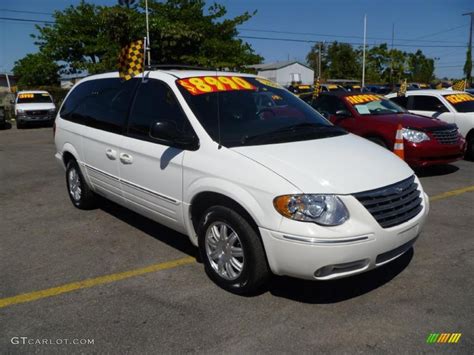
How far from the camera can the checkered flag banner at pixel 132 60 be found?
456 centimetres

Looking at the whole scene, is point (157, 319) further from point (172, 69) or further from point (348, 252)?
point (172, 69)

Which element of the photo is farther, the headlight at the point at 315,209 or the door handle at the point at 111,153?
the door handle at the point at 111,153

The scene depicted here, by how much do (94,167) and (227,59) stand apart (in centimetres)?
1932

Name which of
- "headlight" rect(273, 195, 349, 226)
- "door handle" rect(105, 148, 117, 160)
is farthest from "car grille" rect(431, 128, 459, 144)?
"door handle" rect(105, 148, 117, 160)

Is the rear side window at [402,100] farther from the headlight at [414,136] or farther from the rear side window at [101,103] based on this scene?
the rear side window at [101,103]

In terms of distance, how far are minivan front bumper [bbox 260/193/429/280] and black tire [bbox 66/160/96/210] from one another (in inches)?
128

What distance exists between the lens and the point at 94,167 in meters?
5.09

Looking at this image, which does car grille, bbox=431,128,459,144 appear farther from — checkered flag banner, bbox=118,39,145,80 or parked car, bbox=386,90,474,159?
checkered flag banner, bbox=118,39,145,80

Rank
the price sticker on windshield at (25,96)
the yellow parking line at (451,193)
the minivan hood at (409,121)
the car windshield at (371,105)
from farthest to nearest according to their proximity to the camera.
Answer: the price sticker on windshield at (25,96)
the car windshield at (371,105)
the minivan hood at (409,121)
the yellow parking line at (451,193)

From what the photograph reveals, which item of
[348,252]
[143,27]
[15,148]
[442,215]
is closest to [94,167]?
[348,252]

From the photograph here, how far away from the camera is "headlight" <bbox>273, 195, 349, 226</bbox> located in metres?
2.99

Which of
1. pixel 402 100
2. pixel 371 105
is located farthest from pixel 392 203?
pixel 402 100

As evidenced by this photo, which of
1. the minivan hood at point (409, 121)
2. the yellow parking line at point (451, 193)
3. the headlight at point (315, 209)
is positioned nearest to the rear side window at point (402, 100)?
the minivan hood at point (409, 121)

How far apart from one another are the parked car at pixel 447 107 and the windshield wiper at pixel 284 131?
658 centimetres
